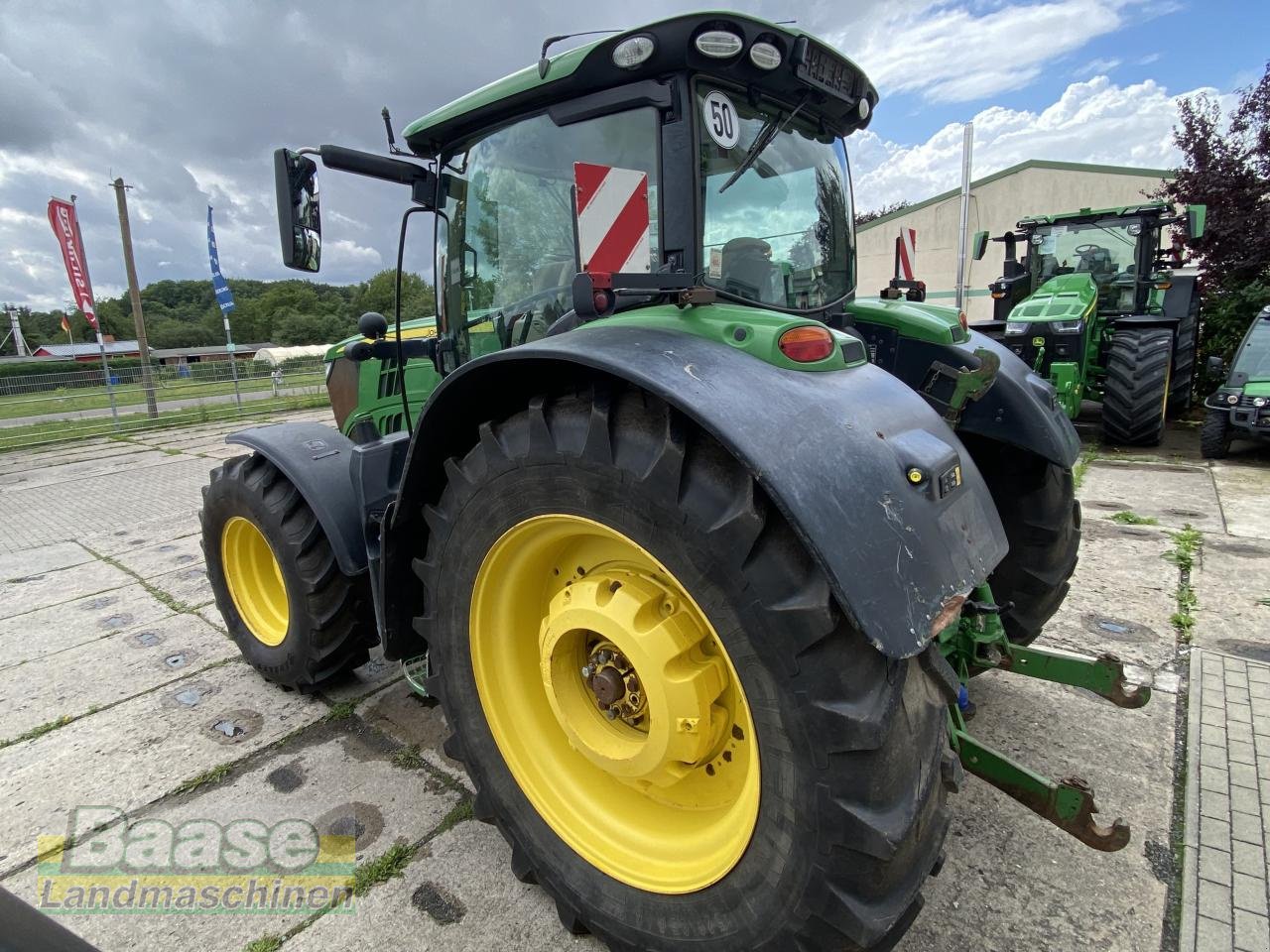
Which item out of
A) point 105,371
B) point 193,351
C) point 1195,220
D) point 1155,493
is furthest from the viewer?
point 193,351

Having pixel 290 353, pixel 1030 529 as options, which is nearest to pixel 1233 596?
→ pixel 1030 529

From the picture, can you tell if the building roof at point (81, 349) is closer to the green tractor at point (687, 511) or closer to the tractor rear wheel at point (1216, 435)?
the green tractor at point (687, 511)

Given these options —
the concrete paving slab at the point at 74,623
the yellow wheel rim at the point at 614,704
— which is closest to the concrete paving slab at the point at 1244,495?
the yellow wheel rim at the point at 614,704

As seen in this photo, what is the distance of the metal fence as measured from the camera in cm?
1198

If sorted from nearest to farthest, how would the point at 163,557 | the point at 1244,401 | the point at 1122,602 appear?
1. the point at 1122,602
2. the point at 163,557
3. the point at 1244,401

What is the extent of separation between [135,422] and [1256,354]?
665 inches

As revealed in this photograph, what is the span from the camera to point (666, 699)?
155 cm

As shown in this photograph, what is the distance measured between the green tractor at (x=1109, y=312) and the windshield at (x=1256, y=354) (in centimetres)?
66

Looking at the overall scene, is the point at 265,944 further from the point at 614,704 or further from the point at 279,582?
the point at 279,582

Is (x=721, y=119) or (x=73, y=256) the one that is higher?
(x=73, y=256)

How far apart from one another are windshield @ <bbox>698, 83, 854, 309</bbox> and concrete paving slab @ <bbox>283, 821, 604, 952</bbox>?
182 cm

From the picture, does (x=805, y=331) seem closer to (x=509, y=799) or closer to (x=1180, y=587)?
(x=509, y=799)

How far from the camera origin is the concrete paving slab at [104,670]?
9.92 ft

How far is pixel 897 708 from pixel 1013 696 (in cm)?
194
